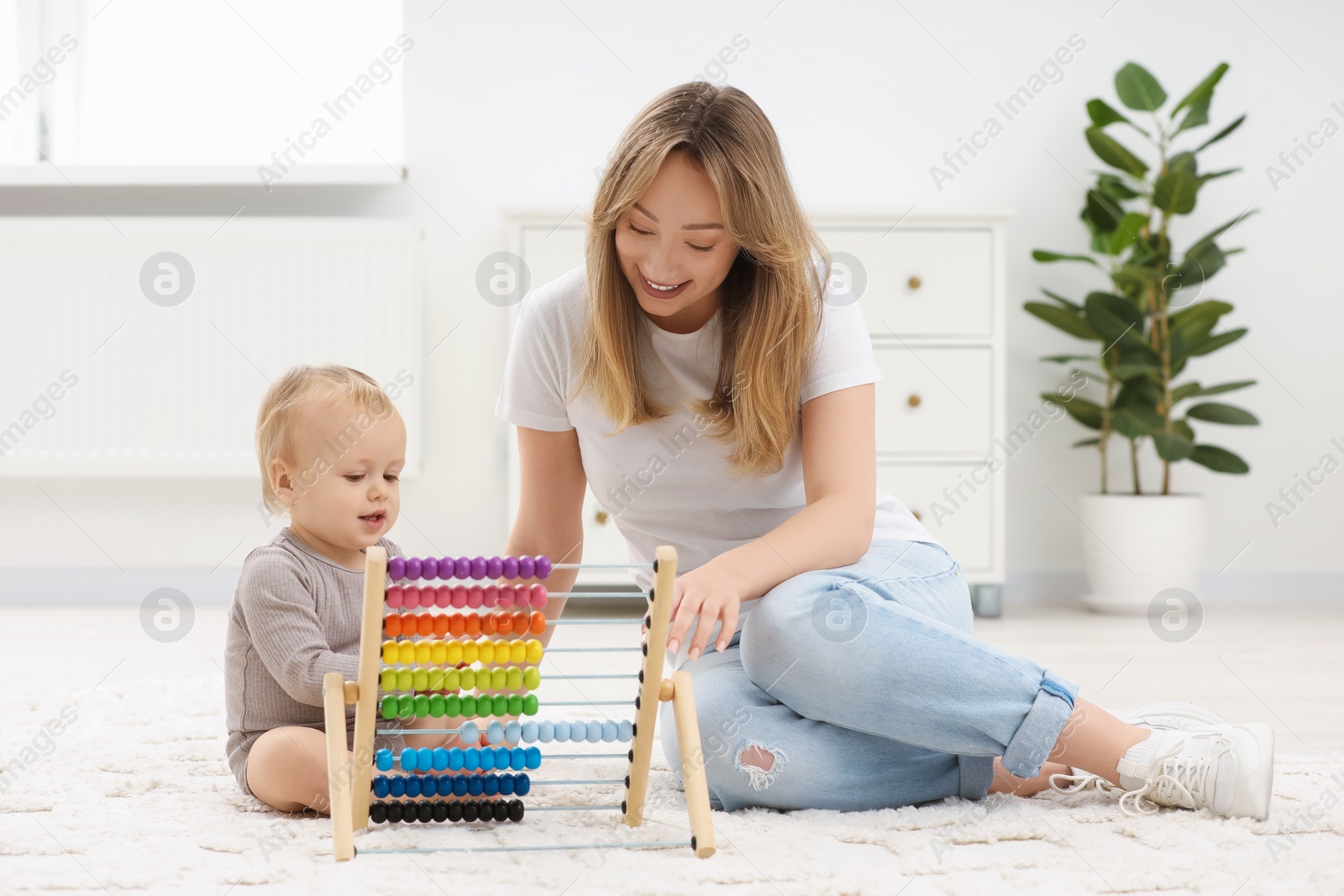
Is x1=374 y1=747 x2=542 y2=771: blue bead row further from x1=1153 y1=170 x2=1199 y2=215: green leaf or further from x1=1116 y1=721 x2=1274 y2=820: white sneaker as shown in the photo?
x1=1153 y1=170 x2=1199 y2=215: green leaf

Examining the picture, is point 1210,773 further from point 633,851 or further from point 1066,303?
point 1066,303

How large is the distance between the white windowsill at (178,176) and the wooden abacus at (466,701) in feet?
6.43

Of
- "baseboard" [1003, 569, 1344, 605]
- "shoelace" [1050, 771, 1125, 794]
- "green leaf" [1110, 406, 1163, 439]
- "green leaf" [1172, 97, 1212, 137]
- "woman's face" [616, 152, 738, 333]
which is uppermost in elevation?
"green leaf" [1172, 97, 1212, 137]

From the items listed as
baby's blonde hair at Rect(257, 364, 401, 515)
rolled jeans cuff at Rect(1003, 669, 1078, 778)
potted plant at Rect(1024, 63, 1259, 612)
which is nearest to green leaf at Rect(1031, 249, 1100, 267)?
potted plant at Rect(1024, 63, 1259, 612)

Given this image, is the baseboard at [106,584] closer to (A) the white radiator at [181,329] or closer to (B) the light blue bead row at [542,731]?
(A) the white radiator at [181,329]

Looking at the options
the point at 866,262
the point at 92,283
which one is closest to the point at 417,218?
the point at 92,283

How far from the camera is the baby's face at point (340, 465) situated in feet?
3.55

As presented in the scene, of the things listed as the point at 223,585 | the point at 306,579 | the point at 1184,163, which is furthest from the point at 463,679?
the point at 1184,163

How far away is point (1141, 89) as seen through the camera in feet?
8.39

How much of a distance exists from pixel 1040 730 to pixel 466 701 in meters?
0.50

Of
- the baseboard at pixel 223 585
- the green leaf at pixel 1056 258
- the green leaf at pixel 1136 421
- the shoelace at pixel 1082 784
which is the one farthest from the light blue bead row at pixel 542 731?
the green leaf at pixel 1056 258

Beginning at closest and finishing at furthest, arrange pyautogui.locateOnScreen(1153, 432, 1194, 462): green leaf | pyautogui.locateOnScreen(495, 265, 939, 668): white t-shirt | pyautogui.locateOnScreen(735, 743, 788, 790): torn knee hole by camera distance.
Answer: pyautogui.locateOnScreen(735, 743, 788, 790): torn knee hole, pyautogui.locateOnScreen(495, 265, 939, 668): white t-shirt, pyautogui.locateOnScreen(1153, 432, 1194, 462): green leaf

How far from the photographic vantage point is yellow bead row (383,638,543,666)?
0.91 meters

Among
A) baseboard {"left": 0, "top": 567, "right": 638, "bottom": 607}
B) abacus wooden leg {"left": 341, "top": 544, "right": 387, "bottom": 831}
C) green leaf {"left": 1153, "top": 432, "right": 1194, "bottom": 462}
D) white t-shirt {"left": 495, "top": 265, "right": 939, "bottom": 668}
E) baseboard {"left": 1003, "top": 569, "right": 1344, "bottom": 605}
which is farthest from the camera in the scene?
baseboard {"left": 1003, "top": 569, "right": 1344, "bottom": 605}
